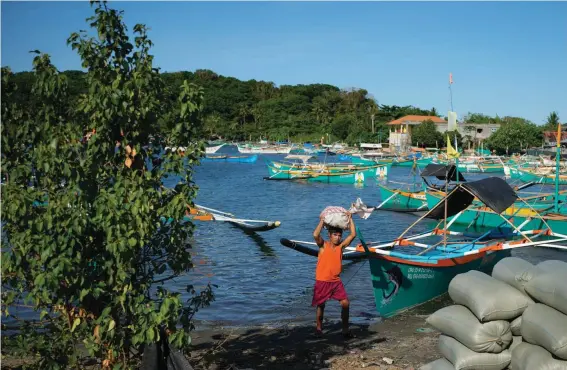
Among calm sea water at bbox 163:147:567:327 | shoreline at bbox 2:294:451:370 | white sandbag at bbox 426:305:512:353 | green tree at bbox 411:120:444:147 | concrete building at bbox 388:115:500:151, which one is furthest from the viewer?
concrete building at bbox 388:115:500:151

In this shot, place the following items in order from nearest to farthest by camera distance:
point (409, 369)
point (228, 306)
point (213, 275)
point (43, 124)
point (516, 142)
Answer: point (43, 124) < point (409, 369) < point (228, 306) < point (213, 275) < point (516, 142)

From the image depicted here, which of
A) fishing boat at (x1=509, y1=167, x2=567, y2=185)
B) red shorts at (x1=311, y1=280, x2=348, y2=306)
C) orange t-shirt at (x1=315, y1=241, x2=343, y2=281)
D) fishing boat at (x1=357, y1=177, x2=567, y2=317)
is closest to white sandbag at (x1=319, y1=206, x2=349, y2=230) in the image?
orange t-shirt at (x1=315, y1=241, x2=343, y2=281)

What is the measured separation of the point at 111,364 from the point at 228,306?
7.19 m

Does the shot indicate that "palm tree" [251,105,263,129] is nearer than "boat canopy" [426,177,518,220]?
No

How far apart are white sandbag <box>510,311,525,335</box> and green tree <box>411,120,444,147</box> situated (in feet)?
305

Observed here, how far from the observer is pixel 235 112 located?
151125mm

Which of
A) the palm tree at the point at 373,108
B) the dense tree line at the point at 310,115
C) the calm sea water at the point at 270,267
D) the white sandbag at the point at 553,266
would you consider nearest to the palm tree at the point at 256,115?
the dense tree line at the point at 310,115

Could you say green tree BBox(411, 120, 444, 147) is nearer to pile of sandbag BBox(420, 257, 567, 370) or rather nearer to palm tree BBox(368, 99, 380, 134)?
palm tree BBox(368, 99, 380, 134)

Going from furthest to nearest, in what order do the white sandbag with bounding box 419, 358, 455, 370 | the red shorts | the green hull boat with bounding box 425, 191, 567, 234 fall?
the green hull boat with bounding box 425, 191, 567, 234 → the red shorts → the white sandbag with bounding box 419, 358, 455, 370

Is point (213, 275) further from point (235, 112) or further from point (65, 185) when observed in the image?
point (235, 112)

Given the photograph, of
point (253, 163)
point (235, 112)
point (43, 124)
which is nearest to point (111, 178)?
point (43, 124)

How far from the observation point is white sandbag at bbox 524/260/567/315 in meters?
5.38

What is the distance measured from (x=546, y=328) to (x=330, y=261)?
3.46 meters

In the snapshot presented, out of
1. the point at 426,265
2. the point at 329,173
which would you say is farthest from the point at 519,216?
the point at 329,173
